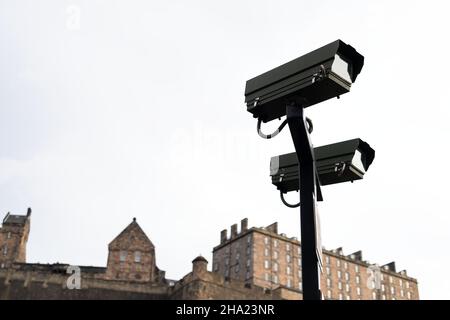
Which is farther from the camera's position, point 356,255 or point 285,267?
point 356,255

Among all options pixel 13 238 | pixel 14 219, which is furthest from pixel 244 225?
pixel 13 238

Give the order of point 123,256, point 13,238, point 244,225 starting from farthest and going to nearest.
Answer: point 244,225 → point 13,238 → point 123,256

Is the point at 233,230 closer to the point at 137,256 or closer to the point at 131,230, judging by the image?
the point at 131,230

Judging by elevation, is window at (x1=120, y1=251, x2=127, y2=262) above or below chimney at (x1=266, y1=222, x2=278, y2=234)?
below

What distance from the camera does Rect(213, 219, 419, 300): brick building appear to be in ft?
261

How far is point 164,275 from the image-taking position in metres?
65.2

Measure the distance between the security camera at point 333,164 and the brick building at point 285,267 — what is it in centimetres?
6944

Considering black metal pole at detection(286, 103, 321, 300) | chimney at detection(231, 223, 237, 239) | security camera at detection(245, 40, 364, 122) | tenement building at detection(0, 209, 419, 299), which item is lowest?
black metal pole at detection(286, 103, 321, 300)

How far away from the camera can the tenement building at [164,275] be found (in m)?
52.9

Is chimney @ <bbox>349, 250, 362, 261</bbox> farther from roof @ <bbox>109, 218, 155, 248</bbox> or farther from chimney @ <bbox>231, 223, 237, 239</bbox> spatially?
roof @ <bbox>109, 218, 155, 248</bbox>

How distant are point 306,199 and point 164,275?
207ft

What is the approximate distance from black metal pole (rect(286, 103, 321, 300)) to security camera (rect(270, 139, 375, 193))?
42 cm

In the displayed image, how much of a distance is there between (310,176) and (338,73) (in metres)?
0.87

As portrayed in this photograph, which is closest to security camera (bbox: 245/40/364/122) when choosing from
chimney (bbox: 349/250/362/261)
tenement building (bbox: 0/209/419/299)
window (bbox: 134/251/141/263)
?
tenement building (bbox: 0/209/419/299)
